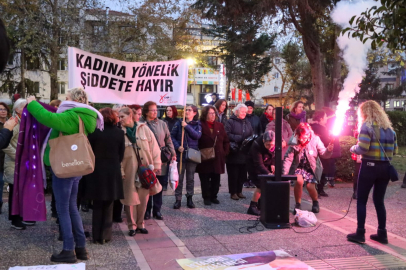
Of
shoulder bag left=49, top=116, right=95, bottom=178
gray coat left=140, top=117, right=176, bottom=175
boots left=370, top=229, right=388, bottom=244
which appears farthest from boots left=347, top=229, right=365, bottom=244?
shoulder bag left=49, top=116, right=95, bottom=178

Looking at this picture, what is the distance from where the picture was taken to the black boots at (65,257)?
4749 millimetres

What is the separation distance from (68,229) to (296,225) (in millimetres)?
3514

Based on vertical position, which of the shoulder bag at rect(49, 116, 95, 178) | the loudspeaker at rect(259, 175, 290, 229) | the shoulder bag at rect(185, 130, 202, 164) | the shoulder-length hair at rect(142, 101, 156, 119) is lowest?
the loudspeaker at rect(259, 175, 290, 229)

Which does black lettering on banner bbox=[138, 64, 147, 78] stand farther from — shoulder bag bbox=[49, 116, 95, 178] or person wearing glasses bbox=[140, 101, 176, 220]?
shoulder bag bbox=[49, 116, 95, 178]

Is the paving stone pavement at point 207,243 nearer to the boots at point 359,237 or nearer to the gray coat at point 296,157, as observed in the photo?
the boots at point 359,237

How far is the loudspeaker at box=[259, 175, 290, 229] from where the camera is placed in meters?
6.19

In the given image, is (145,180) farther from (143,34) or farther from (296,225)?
(143,34)

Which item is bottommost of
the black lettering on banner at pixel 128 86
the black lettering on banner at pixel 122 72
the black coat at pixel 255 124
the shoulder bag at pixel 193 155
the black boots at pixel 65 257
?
the black boots at pixel 65 257

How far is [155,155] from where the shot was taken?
6309mm

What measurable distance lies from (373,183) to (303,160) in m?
1.84

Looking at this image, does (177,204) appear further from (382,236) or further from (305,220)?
(382,236)

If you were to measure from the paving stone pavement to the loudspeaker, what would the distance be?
150 mm

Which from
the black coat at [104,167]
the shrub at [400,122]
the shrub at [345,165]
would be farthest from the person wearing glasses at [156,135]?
the shrub at [400,122]

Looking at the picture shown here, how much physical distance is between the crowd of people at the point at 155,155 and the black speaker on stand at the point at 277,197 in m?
0.74
